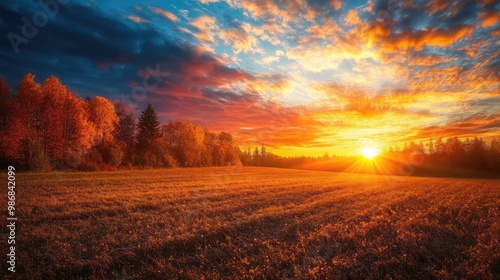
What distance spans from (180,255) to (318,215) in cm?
752

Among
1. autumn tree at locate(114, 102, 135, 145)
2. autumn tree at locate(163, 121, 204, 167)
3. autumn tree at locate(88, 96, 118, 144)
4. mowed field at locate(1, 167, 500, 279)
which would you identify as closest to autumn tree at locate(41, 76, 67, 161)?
autumn tree at locate(88, 96, 118, 144)

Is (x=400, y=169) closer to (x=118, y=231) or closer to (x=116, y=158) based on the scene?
(x=116, y=158)

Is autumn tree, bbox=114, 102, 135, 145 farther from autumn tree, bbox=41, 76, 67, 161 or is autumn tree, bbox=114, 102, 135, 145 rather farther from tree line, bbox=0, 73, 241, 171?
autumn tree, bbox=41, 76, 67, 161

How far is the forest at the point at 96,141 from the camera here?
105ft

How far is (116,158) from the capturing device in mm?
44469

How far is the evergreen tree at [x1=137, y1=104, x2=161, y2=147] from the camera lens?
5662 cm

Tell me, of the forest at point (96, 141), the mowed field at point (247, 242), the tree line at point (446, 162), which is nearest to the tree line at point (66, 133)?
the forest at point (96, 141)

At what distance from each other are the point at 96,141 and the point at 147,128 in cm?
1308

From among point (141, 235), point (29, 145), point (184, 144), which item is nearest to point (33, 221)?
point (141, 235)

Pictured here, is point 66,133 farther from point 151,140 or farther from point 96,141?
point 151,140

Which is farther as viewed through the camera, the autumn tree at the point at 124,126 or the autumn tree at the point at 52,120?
the autumn tree at the point at 124,126

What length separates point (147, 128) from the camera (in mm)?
57312

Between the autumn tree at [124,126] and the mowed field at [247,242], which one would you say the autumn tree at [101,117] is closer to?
the autumn tree at [124,126]

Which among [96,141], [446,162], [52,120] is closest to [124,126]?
[96,141]
